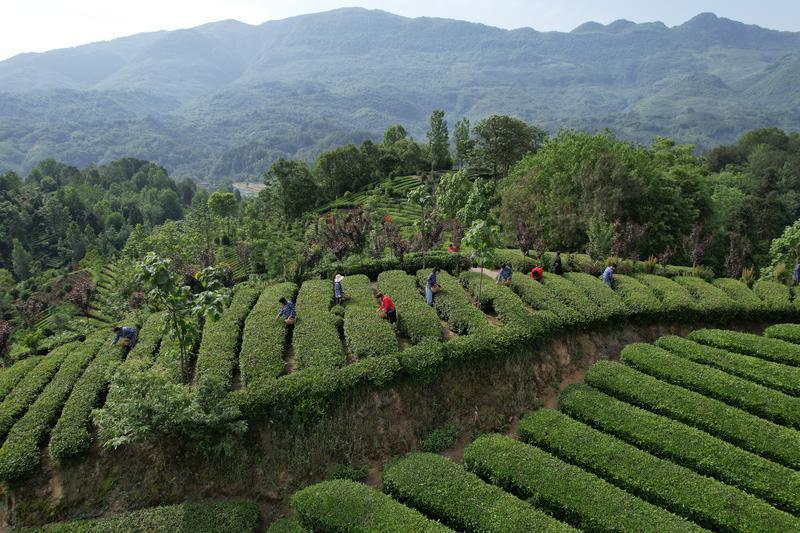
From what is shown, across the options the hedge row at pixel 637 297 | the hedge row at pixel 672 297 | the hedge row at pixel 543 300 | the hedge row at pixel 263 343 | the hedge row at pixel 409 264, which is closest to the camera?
the hedge row at pixel 263 343

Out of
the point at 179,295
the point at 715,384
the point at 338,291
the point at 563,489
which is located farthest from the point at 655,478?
the point at 179,295

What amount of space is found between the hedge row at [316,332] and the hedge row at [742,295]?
1801 centimetres

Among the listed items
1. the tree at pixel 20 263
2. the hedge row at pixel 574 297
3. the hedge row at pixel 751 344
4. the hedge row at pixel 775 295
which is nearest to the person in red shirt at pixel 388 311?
the hedge row at pixel 574 297

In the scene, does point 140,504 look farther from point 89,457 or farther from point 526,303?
point 526,303

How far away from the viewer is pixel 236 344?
18.1 meters

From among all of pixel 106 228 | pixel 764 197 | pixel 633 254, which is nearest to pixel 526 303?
pixel 633 254

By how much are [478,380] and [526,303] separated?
5.87 m

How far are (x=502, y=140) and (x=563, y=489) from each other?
182 feet

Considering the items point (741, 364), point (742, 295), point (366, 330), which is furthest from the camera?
point (742, 295)

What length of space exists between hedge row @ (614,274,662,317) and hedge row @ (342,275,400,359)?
10803 millimetres

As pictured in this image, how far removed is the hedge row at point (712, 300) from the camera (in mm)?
21047

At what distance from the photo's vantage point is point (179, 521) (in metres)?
12.3

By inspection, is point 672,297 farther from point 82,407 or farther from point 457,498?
point 82,407

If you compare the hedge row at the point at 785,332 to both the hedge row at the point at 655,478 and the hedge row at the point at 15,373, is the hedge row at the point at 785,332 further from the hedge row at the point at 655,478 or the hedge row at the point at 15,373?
the hedge row at the point at 15,373
